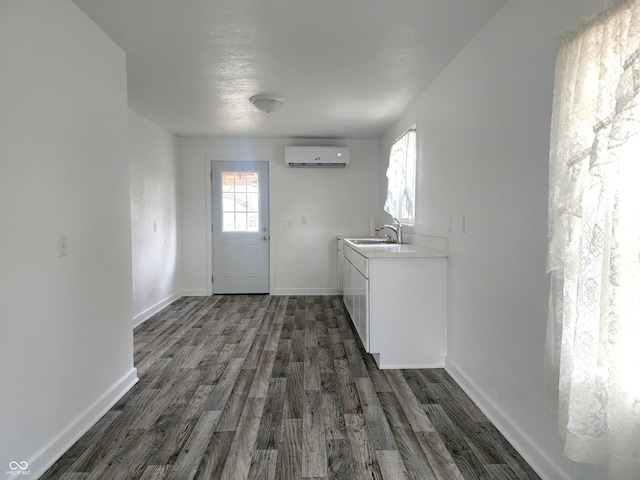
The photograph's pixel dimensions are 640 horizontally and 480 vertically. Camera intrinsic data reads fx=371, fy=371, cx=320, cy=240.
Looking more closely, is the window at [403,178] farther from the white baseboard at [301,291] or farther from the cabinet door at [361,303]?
the white baseboard at [301,291]

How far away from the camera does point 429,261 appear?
2818 millimetres

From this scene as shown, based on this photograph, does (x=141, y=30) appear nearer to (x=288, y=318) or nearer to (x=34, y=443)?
(x=34, y=443)

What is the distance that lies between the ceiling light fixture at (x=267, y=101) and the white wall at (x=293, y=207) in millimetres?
1862

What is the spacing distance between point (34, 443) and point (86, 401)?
389 millimetres

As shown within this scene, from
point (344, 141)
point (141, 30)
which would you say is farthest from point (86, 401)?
point (344, 141)

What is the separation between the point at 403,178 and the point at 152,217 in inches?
115

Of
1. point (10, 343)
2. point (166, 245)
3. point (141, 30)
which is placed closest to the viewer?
point (10, 343)

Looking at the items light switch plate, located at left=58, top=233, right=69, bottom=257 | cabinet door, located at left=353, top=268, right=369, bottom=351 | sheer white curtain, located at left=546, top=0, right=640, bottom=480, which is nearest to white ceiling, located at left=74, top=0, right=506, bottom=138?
sheer white curtain, located at left=546, top=0, right=640, bottom=480

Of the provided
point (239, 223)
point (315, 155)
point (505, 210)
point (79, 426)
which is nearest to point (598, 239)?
point (505, 210)

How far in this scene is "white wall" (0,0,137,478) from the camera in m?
1.50

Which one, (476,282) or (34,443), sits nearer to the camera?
(34,443)

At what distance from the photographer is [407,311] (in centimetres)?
283
